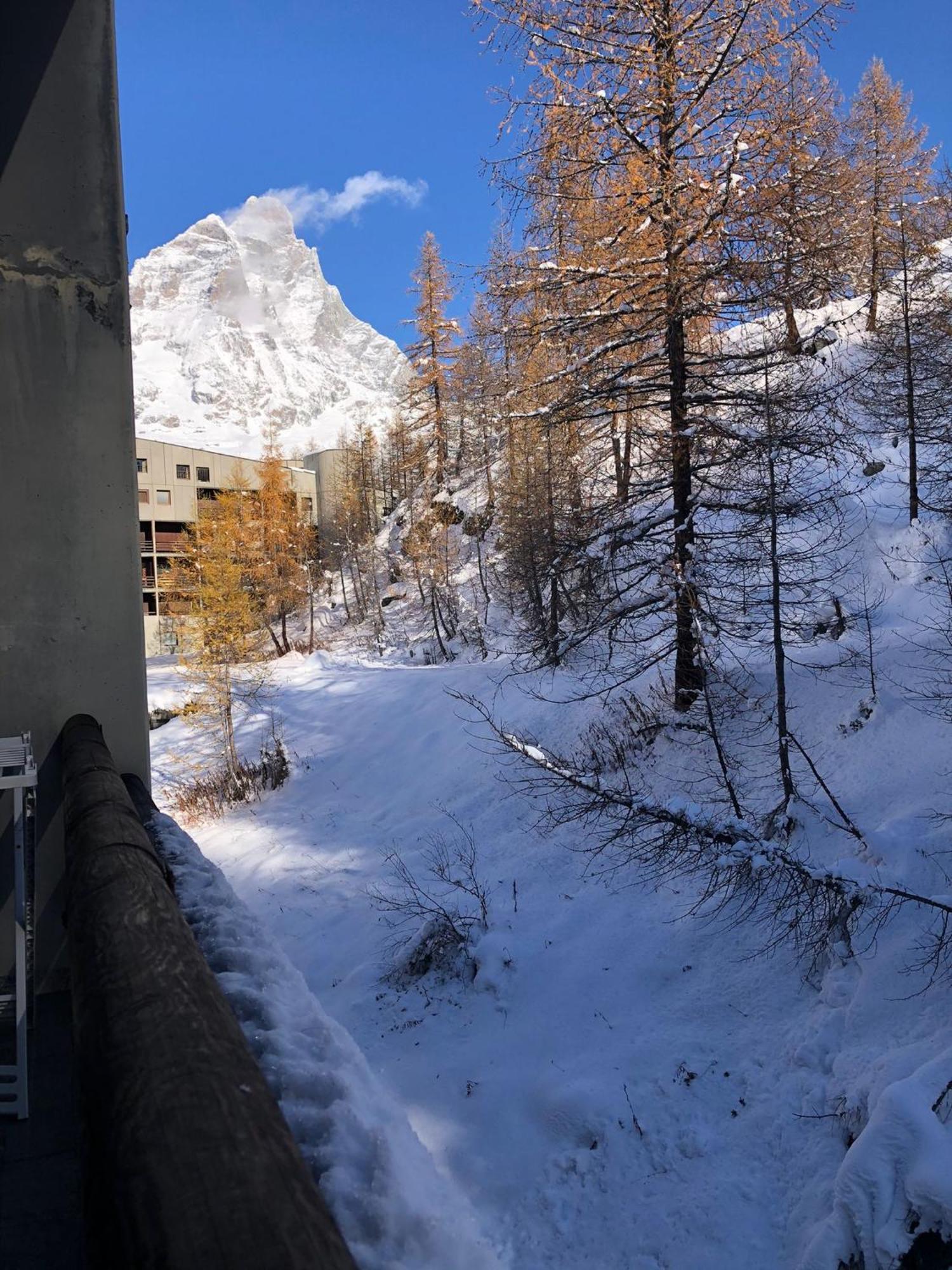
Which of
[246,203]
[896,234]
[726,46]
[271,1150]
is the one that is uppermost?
[246,203]

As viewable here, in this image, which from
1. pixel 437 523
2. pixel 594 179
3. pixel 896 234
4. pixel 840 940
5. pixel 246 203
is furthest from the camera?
pixel 246 203

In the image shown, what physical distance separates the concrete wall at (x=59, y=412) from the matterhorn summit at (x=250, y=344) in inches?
4408

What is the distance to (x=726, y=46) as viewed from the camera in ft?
26.1

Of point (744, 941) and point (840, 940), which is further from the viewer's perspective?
point (744, 941)

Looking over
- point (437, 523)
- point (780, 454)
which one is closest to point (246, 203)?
point (437, 523)

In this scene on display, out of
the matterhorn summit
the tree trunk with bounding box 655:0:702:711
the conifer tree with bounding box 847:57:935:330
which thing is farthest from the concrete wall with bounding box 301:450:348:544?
the matterhorn summit

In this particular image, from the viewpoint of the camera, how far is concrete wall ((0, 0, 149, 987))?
2.95 m

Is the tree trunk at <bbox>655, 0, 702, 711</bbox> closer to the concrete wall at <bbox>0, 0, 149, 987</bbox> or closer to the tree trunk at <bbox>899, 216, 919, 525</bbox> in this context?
the concrete wall at <bbox>0, 0, 149, 987</bbox>

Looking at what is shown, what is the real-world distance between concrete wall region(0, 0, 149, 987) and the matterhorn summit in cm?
11197

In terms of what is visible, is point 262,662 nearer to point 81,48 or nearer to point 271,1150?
point 81,48

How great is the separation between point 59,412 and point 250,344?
169727mm

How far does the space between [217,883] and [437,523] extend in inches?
1356

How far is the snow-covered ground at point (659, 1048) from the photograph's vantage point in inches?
171

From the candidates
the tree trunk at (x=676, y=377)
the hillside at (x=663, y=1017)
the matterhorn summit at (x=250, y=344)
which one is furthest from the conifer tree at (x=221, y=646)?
the matterhorn summit at (x=250, y=344)
